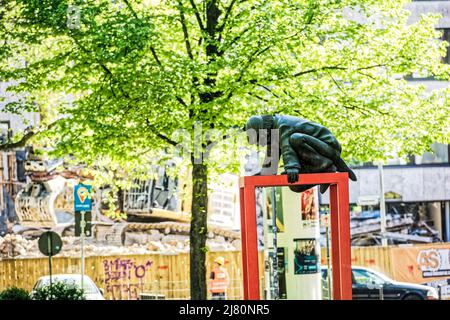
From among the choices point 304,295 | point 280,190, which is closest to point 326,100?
point 280,190

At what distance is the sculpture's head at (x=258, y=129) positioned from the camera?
1428cm

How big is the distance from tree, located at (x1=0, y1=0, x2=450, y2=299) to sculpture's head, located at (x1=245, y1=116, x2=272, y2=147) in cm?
617

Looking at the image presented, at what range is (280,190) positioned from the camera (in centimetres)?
2108

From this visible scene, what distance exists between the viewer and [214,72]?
818 inches

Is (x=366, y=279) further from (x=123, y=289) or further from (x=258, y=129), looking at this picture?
(x=258, y=129)

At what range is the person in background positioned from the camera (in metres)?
31.6

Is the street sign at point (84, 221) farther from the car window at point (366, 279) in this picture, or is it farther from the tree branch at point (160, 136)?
the car window at point (366, 279)

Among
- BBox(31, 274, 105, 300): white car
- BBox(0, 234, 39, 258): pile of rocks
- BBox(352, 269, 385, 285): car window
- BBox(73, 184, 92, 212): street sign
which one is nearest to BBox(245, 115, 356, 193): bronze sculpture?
BBox(73, 184, 92, 212): street sign

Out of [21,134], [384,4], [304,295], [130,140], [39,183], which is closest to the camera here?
[304,295]

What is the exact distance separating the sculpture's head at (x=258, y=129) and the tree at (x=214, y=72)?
20.2ft

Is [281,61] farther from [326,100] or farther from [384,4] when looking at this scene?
[384,4]

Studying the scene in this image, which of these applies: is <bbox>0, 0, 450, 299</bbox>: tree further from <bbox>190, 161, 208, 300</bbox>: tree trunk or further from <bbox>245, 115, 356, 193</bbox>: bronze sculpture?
<bbox>245, 115, 356, 193</bbox>: bronze sculpture

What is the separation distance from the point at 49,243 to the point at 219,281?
879 centimetres

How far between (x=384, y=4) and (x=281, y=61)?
11.6ft
